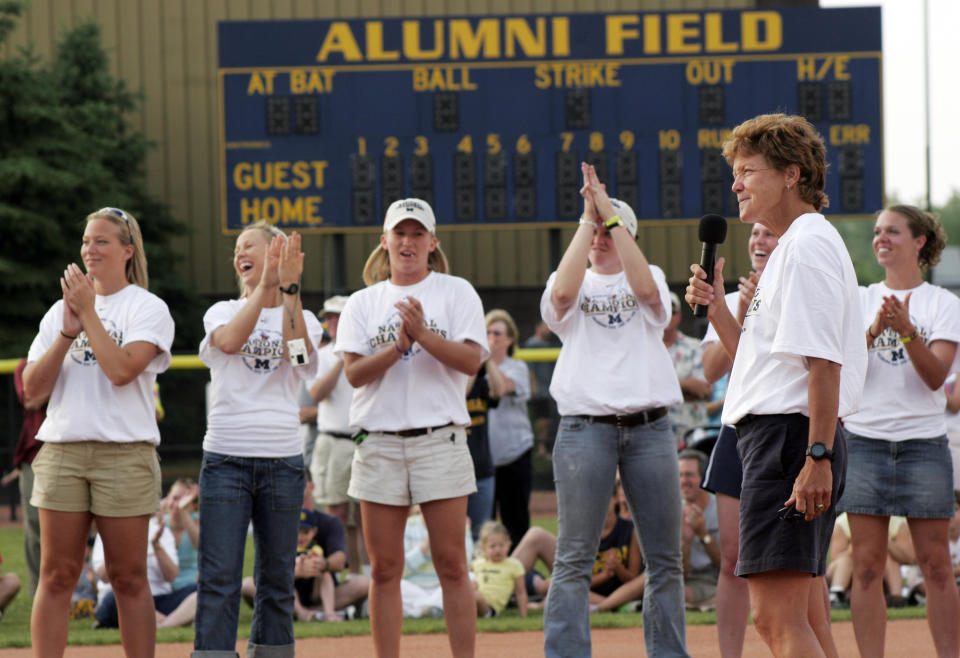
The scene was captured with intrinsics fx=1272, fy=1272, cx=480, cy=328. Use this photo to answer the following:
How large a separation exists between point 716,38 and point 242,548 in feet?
41.7

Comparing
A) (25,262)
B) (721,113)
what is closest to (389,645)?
(721,113)

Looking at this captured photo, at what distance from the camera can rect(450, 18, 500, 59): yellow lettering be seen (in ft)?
Result: 54.7

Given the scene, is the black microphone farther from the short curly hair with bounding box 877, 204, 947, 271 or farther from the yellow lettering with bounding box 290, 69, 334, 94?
the yellow lettering with bounding box 290, 69, 334, 94

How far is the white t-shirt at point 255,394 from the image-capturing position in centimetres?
574

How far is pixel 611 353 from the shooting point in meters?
5.80

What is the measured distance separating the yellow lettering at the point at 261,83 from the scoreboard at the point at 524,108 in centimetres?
3

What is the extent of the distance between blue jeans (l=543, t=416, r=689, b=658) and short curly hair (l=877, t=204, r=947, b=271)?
150 centimetres

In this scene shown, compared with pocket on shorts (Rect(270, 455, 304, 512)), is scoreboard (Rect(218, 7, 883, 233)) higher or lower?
higher

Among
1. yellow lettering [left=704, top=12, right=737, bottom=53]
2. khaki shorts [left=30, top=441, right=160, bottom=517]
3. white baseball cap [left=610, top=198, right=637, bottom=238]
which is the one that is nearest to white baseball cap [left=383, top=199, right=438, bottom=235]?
white baseball cap [left=610, top=198, right=637, bottom=238]

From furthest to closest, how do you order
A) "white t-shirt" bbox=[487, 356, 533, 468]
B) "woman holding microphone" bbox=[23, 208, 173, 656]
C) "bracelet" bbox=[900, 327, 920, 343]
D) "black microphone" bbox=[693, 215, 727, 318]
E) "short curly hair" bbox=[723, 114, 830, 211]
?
"white t-shirt" bbox=[487, 356, 533, 468]
"bracelet" bbox=[900, 327, 920, 343]
"woman holding microphone" bbox=[23, 208, 173, 656]
"black microphone" bbox=[693, 215, 727, 318]
"short curly hair" bbox=[723, 114, 830, 211]

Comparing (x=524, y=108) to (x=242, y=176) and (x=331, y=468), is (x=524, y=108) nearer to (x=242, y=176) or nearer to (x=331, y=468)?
(x=242, y=176)

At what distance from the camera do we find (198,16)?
26.9m

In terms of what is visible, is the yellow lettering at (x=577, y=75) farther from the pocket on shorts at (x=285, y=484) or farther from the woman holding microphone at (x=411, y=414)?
the pocket on shorts at (x=285, y=484)

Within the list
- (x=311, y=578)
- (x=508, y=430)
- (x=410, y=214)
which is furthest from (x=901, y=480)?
(x=508, y=430)
